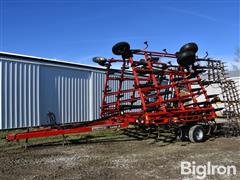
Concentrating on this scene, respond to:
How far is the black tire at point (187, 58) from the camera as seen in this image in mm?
9844

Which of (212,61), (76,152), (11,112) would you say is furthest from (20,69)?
(212,61)

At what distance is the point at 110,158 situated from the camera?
727 cm

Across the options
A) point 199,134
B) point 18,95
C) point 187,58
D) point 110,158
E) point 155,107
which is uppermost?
point 187,58

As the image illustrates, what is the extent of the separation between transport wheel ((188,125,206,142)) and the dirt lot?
0.23 metres

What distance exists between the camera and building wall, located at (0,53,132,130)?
12062 mm

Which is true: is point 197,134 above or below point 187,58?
below

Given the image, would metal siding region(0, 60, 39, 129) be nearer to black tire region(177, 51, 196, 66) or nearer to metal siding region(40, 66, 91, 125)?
metal siding region(40, 66, 91, 125)

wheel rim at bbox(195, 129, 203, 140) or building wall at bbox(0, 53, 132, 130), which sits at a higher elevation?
building wall at bbox(0, 53, 132, 130)

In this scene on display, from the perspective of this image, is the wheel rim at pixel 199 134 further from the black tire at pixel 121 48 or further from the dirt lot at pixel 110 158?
the black tire at pixel 121 48

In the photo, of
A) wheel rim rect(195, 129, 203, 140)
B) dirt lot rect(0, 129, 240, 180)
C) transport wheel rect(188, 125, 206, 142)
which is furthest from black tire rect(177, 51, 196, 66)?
dirt lot rect(0, 129, 240, 180)

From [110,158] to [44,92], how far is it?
712 centimetres

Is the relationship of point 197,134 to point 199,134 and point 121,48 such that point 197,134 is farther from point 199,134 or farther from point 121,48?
point 121,48

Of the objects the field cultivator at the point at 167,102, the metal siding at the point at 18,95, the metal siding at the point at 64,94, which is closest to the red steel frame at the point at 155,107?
the field cultivator at the point at 167,102

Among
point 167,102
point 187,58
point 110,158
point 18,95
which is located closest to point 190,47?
point 187,58
